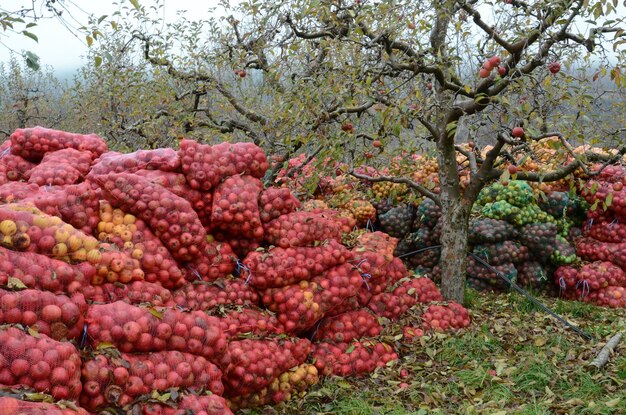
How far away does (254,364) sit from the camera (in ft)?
12.0

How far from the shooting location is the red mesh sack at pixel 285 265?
416cm

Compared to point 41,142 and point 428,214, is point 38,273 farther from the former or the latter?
point 428,214

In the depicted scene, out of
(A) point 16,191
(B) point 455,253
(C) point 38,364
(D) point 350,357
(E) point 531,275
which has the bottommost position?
(D) point 350,357

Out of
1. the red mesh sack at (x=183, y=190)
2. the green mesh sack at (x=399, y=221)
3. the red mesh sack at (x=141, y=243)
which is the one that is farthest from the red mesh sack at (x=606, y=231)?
the red mesh sack at (x=141, y=243)

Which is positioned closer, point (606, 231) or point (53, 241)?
point (53, 241)

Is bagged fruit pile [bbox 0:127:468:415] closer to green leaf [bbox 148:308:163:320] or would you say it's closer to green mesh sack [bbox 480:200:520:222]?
green leaf [bbox 148:308:163:320]

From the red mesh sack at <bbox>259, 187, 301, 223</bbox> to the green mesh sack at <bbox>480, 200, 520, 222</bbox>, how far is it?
11.7 feet

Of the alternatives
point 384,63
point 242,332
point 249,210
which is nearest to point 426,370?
point 242,332

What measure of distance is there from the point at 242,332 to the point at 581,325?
3.64 meters

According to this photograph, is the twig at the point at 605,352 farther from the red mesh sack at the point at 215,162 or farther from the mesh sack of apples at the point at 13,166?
the mesh sack of apples at the point at 13,166

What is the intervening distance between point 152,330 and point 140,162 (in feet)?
5.59

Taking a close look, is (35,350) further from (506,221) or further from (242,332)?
(506,221)

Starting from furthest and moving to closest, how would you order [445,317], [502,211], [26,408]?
[502,211]
[445,317]
[26,408]

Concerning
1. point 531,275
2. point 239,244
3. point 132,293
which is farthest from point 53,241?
point 531,275
